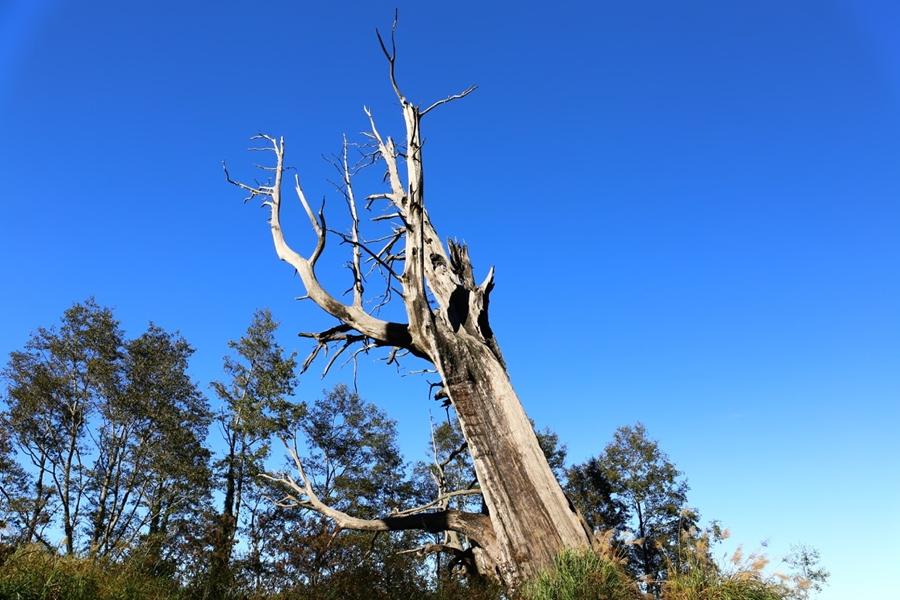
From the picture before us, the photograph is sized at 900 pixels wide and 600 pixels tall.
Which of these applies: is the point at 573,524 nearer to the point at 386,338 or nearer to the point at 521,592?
the point at 521,592

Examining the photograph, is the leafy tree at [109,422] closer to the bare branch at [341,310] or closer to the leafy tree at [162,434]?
the leafy tree at [162,434]

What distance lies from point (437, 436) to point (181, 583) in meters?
24.5

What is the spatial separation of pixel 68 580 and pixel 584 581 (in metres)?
4.92

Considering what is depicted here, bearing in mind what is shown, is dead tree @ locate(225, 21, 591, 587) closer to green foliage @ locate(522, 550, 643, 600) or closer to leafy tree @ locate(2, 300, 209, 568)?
green foliage @ locate(522, 550, 643, 600)

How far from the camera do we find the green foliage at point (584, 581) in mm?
5121

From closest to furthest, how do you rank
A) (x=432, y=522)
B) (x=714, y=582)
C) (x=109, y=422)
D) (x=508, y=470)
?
(x=714, y=582)
(x=508, y=470)
(x=432, y=522)
(x=109, y=422)

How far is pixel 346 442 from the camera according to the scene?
28.8 meters

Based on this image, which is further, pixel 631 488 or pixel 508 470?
pixel 631 488

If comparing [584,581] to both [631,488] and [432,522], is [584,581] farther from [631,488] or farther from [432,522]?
[631,488]

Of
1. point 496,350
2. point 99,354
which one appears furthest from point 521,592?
point 99,354

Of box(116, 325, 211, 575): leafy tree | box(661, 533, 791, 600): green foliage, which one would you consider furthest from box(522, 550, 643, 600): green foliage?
box(116, 325, 211, 575): leafy tree

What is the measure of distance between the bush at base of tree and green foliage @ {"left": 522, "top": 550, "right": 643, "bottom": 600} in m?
3.97

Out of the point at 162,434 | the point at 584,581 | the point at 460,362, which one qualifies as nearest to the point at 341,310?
the point at 460,362

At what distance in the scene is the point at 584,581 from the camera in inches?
205
